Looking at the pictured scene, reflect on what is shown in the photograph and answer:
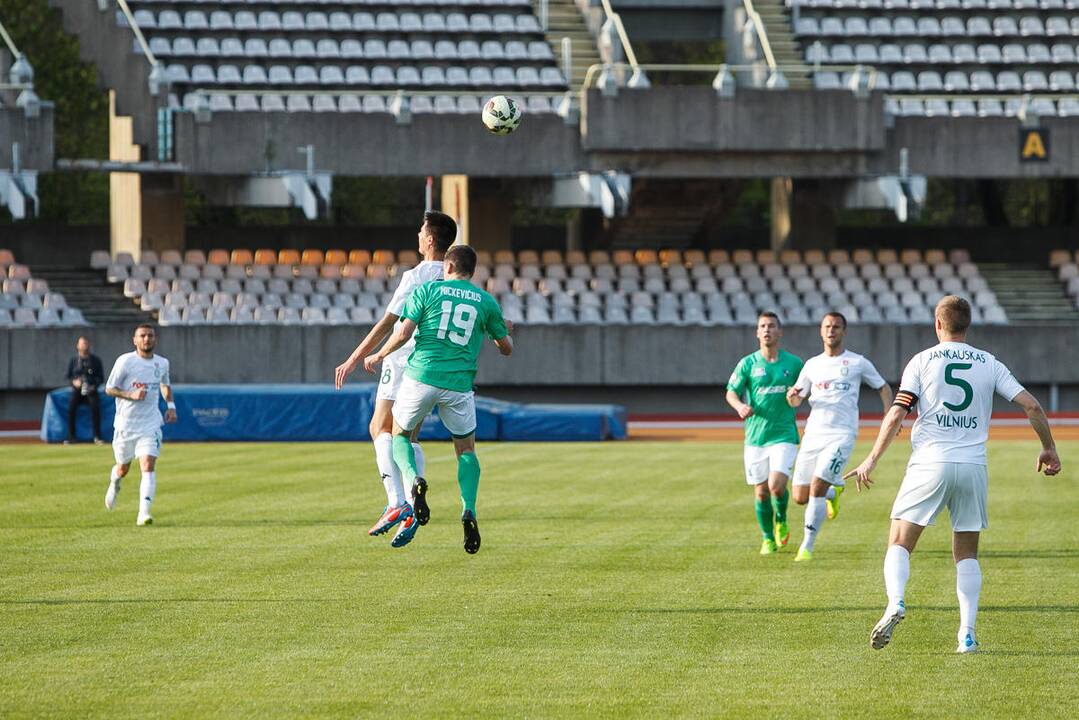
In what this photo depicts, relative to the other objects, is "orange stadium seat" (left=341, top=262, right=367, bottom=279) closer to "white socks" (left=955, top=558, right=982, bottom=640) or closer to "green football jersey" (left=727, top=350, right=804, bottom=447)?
"green football jersey" (left=727, top=350, right=804, bottom=447)

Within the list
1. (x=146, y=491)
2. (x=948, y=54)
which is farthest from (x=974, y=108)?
(x=146, y=491)

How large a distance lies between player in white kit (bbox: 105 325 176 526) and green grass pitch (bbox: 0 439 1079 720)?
1.81 feet

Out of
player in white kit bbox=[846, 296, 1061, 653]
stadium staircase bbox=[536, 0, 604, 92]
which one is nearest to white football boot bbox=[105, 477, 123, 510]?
player in white kit bbox=[846, 296, 1061, 653]

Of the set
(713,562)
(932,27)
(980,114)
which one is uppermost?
(932,27)

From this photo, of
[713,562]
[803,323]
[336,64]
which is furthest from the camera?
[336,64]

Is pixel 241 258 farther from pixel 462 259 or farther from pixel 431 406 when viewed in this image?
pixel 462 259

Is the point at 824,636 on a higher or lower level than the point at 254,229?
lower

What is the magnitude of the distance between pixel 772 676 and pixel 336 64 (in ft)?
110

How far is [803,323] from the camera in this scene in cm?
3684

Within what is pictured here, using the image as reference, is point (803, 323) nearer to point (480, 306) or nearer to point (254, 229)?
point (254, 229)

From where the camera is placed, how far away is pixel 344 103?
1524 inches

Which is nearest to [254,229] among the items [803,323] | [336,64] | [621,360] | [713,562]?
[336,64]

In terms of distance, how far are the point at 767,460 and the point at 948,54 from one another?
1165 inches

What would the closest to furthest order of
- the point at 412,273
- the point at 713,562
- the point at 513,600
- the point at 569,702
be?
the point at 569,702, the point at 513,600, the point at 412,273, the point at 713,562
